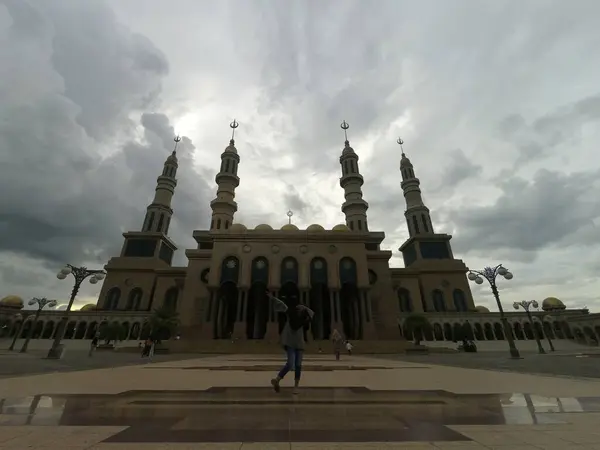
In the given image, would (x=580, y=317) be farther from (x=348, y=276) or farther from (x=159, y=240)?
(x=159, y=240)

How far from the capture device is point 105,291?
170 ft

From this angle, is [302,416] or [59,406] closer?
[302,416]

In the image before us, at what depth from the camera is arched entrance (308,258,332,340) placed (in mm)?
40375

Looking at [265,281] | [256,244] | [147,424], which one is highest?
[256,244]

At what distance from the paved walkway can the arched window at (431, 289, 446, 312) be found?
168 feet

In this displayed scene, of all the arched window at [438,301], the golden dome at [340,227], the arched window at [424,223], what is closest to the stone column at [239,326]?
the golden dome at [340,227]

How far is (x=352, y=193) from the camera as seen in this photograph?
57.8m

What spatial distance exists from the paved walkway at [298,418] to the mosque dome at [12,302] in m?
62.1

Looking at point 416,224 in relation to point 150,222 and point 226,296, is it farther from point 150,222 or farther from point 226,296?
point 150,222

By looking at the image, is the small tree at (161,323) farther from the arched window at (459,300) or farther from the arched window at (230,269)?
the arched window at (459,300)

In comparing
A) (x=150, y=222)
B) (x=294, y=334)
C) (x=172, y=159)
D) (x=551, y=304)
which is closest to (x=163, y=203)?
(x=150, y=222)

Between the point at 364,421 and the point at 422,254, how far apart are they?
58444 mm

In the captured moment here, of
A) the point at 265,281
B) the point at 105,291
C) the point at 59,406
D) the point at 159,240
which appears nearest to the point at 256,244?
the point at 265,281

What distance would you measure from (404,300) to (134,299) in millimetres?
46675
